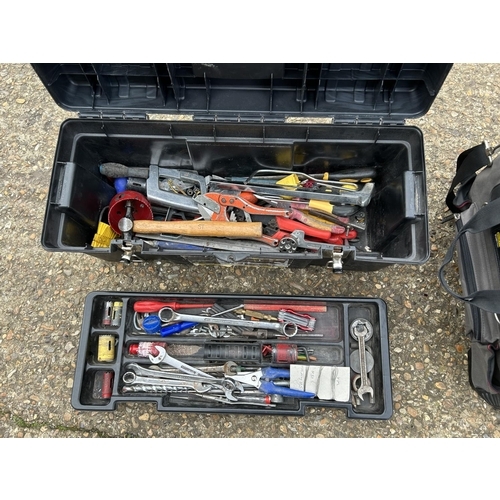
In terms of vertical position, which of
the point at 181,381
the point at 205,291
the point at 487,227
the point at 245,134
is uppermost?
the point at 245,134

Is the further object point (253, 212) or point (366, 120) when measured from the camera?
point (253, 212)

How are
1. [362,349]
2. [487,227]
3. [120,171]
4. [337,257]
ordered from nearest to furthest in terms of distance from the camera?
1. [487,227]
2. [337,257]
3. [362,349]
4. [120,171]

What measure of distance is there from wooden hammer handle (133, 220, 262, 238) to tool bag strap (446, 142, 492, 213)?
76 centimetres

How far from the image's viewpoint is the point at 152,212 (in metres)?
1.79

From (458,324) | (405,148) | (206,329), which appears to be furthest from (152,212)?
(458,324)

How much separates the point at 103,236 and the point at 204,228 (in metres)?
0.40

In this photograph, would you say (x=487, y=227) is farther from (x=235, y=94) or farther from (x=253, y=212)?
(x=235, y=94)

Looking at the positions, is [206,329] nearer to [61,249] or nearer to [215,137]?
[61,249]

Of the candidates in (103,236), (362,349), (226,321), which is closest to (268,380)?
(226,321)

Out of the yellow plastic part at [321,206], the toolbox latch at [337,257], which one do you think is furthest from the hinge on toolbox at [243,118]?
the toolbox latch at [337,257]

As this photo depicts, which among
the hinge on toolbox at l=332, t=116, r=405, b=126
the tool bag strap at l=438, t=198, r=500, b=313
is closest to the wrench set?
the hinge on toolbox at l=332, t=116, r=405, b=126

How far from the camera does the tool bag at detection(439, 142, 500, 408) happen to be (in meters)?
1.56

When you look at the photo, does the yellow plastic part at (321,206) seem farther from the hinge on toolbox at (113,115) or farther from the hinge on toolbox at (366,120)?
the hinge on toolbox at (113,115)

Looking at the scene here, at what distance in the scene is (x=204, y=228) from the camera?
63.5 inches
